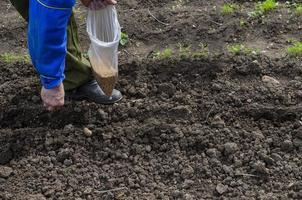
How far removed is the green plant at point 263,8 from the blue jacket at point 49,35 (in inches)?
86.6

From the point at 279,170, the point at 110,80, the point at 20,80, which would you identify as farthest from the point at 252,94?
the point at 20,80

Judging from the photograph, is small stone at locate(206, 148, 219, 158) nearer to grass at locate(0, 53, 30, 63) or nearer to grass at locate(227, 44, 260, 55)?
grass at locate(227, 44, 260, 55)

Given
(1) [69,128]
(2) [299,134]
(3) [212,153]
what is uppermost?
(2) [299,134]

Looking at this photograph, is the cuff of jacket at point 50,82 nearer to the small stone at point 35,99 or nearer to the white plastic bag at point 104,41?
the white plastic bag at point 104,41

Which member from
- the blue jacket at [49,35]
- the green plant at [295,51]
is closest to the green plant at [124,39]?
the green plant at [295,51]

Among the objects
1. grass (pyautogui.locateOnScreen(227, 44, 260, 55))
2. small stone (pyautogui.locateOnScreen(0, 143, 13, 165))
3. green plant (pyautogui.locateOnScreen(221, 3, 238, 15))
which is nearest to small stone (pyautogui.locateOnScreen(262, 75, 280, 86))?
grass (pyautogui.locateOnScreen(227, 44, 260, 55))

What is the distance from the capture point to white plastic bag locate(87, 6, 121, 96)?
342 centimetres

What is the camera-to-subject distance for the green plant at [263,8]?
4.67m

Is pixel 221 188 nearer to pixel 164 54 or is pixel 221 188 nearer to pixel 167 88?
pixel 167 88

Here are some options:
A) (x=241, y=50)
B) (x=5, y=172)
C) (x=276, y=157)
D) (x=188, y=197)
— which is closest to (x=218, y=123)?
(x=276, y=157)

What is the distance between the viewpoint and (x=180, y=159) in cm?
333

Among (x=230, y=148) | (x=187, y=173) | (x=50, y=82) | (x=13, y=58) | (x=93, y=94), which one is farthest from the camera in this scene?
(x=13, y=58)

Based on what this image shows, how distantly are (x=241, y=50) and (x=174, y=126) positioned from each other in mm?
1070

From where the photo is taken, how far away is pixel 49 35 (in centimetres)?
281
